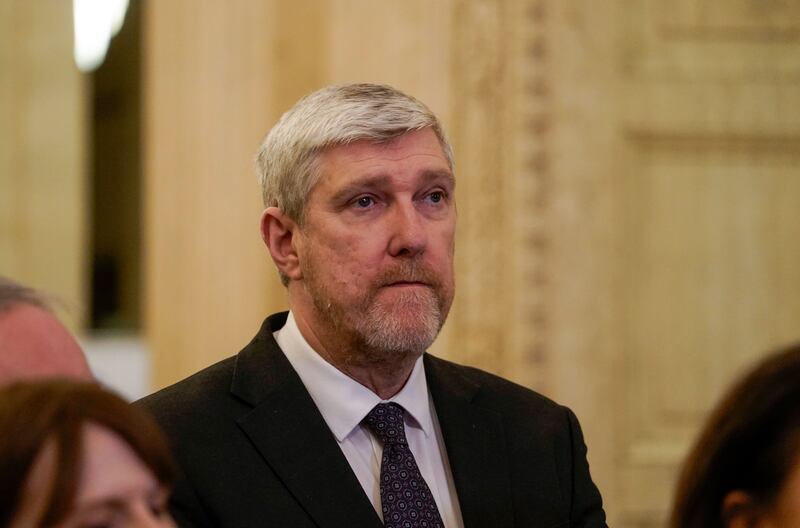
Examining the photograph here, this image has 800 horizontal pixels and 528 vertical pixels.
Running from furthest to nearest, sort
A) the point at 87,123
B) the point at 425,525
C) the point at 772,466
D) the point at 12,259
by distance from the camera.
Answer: the point at 87,123 < the point at 12,259 < the point at 425,525 < the point at 772,466

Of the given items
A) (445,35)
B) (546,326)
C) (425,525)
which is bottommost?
(546,326)

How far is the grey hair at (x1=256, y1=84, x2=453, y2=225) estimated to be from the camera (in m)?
2.26

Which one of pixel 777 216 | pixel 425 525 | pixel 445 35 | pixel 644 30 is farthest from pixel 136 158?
pixel 425 525

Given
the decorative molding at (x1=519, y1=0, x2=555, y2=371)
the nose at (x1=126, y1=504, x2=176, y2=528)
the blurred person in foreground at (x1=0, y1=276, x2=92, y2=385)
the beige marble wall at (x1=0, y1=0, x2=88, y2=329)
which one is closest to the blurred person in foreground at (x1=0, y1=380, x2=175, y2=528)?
the nose at (x1=126, y1=504, x2=176, y2=528)

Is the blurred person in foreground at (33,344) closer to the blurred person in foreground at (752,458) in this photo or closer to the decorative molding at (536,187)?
the blurred person in foreground at (752,458)

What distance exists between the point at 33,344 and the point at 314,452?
77 cm

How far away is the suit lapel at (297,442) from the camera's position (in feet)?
7.02

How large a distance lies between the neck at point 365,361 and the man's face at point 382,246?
0.03 feet

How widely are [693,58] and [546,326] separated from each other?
1.03 m

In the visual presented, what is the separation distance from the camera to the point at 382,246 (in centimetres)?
226

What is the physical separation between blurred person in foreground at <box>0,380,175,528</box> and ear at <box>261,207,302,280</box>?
1090 millimetres

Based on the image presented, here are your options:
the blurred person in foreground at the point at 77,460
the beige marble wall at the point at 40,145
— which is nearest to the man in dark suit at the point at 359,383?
the blurred person in foreground at the point at 77,460

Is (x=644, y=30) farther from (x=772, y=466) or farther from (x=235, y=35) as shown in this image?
(x=772, y=466)

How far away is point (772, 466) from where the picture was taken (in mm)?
1592
